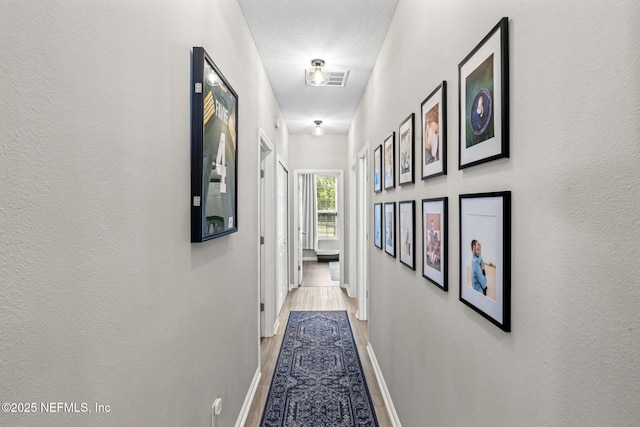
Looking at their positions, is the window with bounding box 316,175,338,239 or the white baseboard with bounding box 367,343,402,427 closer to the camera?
the white baseboard with bounding box 367,343,402,427

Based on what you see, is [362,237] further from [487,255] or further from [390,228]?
[487,255]

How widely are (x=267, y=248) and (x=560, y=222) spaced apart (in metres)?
3.32

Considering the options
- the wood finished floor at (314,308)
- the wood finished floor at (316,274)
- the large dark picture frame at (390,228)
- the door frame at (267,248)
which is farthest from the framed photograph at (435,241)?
the wood finished floor at (316,274)

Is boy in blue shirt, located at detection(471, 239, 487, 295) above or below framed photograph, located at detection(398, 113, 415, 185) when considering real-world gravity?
below

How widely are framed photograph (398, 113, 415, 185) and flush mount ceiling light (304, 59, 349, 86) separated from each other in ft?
4.27

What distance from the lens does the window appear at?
959 cm

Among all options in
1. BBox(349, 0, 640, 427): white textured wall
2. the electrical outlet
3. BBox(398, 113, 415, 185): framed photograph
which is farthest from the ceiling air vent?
the electrical outlet

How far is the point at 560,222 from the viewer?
0.73m

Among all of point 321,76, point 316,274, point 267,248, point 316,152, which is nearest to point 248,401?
point 267,248

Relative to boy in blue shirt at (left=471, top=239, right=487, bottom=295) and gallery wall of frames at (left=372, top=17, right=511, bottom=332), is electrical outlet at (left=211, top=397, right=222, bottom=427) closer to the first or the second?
gallery wall of frames at (left=372, top=17, right=511, bottom=332)

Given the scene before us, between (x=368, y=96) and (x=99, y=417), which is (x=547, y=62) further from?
(x=368, y=96)

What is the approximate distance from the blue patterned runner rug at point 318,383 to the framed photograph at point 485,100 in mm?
1916

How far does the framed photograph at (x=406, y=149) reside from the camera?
6.11ft

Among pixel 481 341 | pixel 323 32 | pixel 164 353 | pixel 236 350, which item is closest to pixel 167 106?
pixel 164 353
